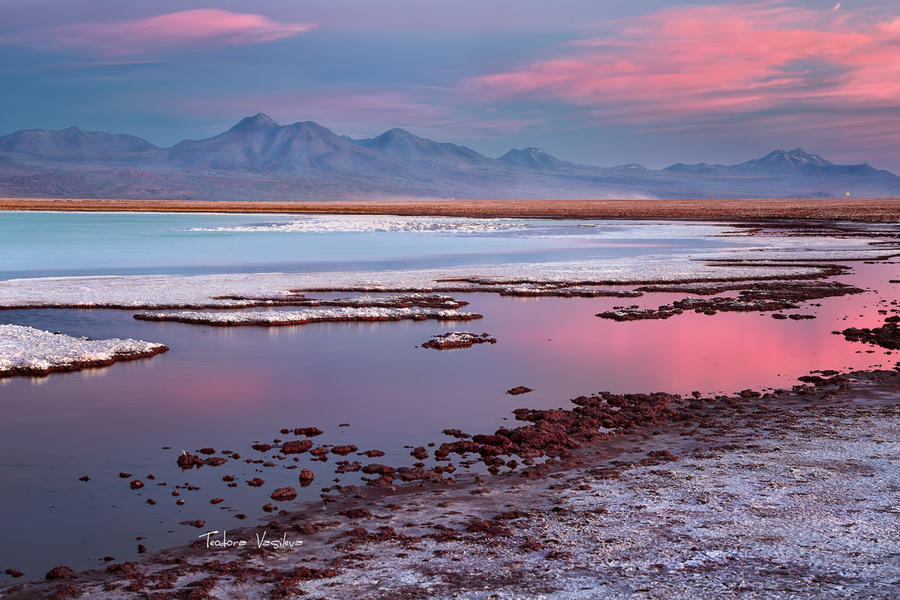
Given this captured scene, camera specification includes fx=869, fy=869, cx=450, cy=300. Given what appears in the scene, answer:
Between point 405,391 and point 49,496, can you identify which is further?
point 405,391

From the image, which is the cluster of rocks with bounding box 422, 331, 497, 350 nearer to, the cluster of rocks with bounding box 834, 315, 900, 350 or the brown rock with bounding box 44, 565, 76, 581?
the cluster of rocks with bounding box 834, 315, 900, 350

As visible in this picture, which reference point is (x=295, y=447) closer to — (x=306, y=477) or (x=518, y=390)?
(x=306, y=477)

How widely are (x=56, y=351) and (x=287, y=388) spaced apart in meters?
5.34

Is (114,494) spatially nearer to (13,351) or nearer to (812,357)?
(13,351)

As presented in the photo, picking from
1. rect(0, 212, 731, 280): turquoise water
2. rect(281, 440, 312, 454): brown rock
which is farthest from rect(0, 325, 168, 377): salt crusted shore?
rect(0, 212, 731, 280): turquoise water

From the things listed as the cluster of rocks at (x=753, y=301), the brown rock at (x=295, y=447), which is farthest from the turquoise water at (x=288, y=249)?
the brown rock at (x=295, y=447)

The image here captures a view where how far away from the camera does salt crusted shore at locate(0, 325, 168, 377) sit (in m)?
15.8

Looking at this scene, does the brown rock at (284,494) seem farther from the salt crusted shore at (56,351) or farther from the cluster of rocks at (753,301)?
the cluster of rocks at (753,301)

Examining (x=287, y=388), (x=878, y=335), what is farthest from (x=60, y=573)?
(x=878, y=335)

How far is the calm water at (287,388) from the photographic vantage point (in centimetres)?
919

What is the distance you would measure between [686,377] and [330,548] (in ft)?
31.2

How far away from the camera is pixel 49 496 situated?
9.50m

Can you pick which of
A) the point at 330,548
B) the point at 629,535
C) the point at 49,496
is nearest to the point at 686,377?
the point at 629,535

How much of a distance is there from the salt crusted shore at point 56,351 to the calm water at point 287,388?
0.48 m
